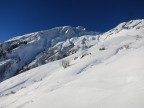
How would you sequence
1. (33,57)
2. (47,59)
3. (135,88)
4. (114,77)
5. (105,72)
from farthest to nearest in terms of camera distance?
(33,57) < (47,59) < (105,72) < (114,77) < (135,88)

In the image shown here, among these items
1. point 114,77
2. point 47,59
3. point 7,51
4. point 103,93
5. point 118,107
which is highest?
point 7,51

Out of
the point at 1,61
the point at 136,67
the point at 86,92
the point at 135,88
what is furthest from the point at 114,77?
the point at 1,61

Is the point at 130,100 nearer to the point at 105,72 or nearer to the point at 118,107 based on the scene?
the point at 118,107

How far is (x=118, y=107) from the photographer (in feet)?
21.9

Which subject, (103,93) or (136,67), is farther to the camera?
(136,67)

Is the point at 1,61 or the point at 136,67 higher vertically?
the point at 1,61

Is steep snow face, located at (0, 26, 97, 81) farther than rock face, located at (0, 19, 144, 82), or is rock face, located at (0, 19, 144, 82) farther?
steep snow face, located at (0, 26, 97, 81)

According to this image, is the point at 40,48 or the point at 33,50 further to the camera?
the point at 40,48

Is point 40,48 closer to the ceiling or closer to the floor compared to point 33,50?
closer to the ceiling

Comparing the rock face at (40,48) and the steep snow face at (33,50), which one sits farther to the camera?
the steep snow face at (33,50)

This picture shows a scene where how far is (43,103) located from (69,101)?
1339 millimetres

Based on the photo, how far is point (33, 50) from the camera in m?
97.3

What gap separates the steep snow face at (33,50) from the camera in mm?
82750

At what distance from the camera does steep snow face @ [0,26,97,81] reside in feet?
271
